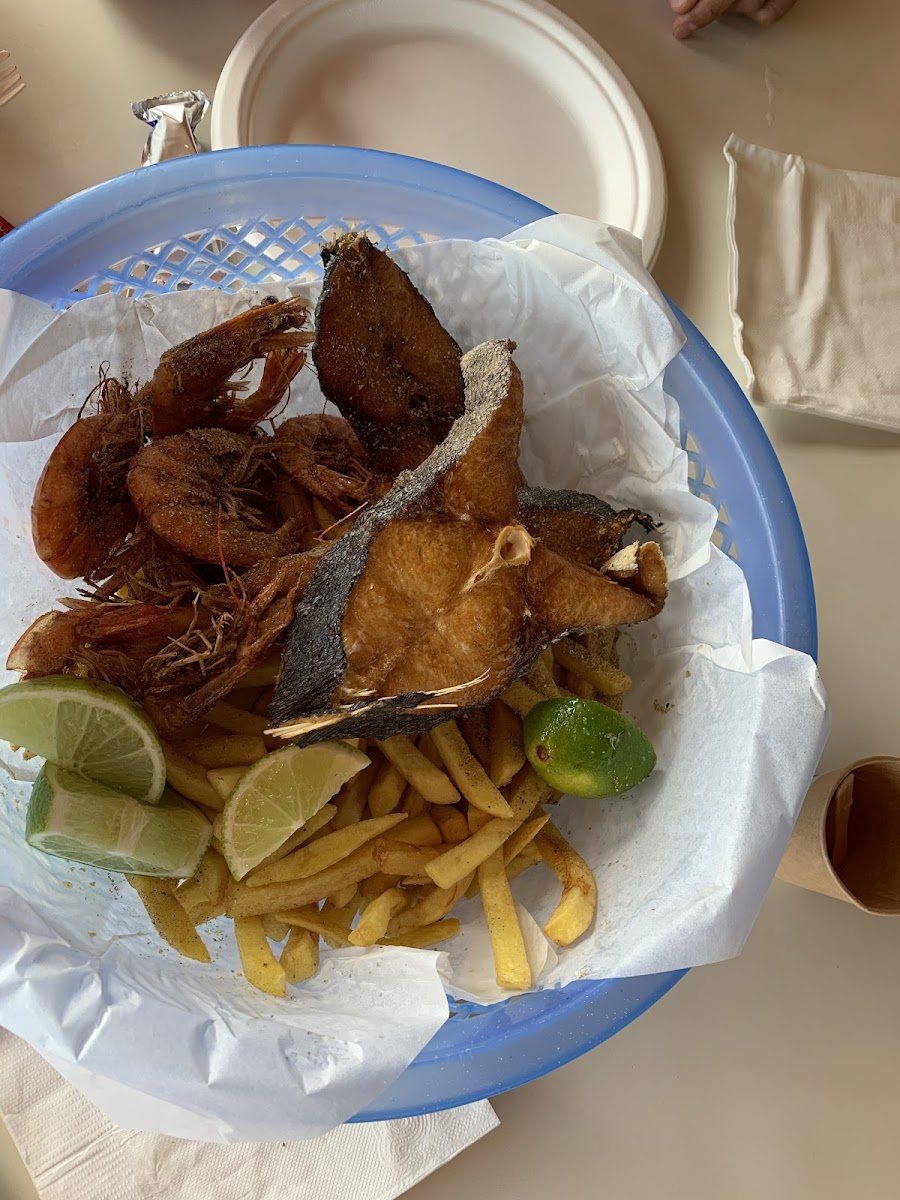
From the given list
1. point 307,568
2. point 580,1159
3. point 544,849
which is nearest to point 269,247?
point 307,568

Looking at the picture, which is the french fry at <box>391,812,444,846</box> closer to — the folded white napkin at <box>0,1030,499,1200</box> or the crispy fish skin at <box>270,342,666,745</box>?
the crispy fish skin at <box>270,342,666,745</box>

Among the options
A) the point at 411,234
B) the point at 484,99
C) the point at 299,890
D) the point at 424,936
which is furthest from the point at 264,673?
the point at 484,99

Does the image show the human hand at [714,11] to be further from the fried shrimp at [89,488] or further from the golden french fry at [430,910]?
the golden french fry at [430,910]

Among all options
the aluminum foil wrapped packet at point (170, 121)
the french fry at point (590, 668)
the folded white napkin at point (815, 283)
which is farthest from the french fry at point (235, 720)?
the folded white napkin at point (815, 283)

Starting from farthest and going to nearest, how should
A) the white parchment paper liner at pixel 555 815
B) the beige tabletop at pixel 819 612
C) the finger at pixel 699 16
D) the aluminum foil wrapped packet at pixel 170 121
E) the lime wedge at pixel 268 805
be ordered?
the finger at pixel 699 16 < the aluminum foil wrapped packet at pixel 170 121 < the beige tabletop at pixel 819 612 < the lime wedge at pixel 268 805 < the white parchment paper liner at pixel 555 815

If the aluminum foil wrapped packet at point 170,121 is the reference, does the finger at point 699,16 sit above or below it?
below
